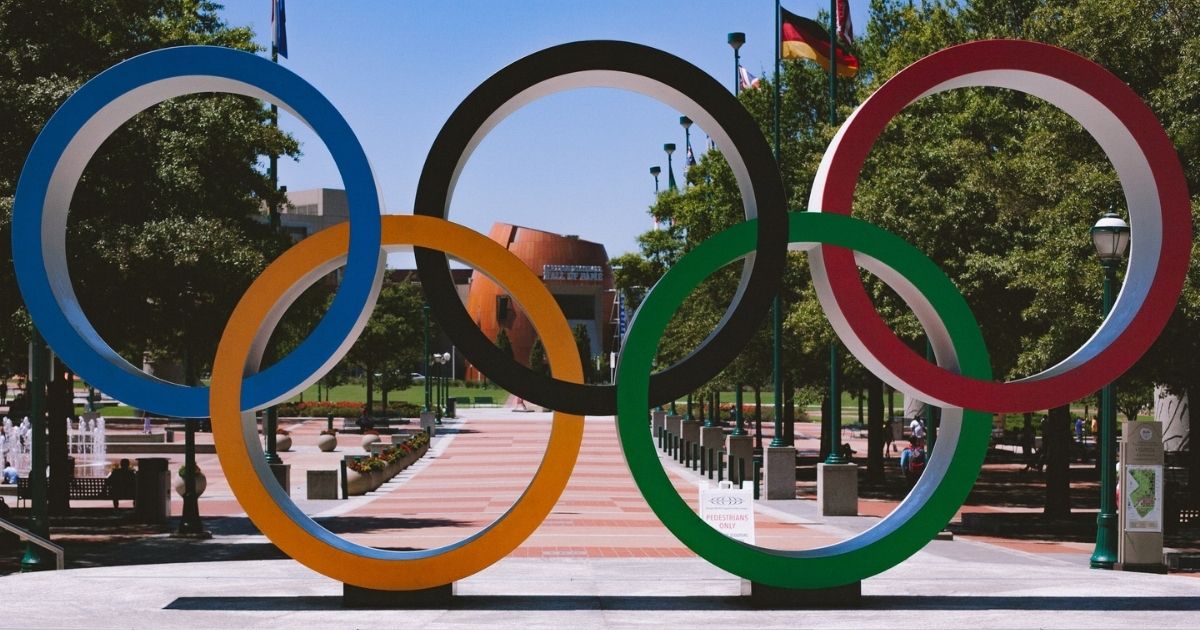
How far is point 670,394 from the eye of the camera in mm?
13281

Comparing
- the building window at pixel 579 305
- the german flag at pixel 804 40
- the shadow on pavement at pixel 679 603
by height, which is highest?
the german flag at pixel 804 40

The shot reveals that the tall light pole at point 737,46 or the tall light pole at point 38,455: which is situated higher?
the tall light pole at point 737,46

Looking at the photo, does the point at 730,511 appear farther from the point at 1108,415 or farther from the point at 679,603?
the point at 1108,415

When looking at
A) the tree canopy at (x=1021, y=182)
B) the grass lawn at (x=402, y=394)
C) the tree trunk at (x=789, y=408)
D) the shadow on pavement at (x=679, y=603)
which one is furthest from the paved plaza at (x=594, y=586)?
the grass lawn at (x=402, y=394)

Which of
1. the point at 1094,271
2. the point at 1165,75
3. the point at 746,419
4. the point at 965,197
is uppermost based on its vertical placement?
the point at 1165,75

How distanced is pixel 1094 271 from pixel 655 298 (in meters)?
9.91

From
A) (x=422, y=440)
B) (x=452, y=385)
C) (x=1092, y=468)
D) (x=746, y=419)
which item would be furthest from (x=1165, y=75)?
(x=452, y=385)

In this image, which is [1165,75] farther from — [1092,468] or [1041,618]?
[1092,468]

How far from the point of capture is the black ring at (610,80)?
13.1 m

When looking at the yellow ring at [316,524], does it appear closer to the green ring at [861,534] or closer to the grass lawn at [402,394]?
the green ring at [861,534]

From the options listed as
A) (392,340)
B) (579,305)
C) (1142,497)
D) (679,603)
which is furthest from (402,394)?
(679,603)

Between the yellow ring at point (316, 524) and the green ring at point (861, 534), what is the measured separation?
71 centimetres

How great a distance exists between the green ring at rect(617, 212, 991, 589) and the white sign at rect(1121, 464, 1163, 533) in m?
5.62

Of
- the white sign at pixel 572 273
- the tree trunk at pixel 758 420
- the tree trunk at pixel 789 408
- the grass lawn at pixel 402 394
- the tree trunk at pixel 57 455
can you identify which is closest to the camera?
the tree trunk at pixel 57 455
